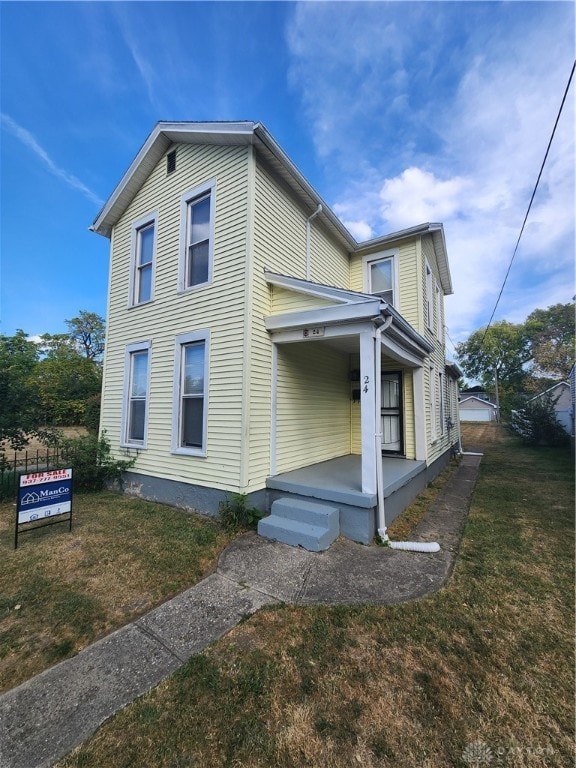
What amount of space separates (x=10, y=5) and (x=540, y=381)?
39.2 metres

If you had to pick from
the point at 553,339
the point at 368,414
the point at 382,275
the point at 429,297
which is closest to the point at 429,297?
the point at 429,297

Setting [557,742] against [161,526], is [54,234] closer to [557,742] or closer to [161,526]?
[161,526]

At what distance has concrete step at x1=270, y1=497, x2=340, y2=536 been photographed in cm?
452

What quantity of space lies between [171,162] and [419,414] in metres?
8.02

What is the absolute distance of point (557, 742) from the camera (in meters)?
1.81

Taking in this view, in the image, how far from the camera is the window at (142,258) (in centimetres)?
720

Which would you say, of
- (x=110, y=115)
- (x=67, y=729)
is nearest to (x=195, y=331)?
(x=67, y=729)

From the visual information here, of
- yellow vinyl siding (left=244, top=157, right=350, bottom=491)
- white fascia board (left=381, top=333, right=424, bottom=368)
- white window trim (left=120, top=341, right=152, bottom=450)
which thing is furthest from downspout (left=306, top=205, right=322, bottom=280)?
white window trim (left=120, top=341, right=152, bottom=450)

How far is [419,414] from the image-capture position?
25.2 feet

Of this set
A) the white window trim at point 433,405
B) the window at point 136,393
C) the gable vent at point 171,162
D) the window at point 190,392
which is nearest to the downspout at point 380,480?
the window at point 190,392

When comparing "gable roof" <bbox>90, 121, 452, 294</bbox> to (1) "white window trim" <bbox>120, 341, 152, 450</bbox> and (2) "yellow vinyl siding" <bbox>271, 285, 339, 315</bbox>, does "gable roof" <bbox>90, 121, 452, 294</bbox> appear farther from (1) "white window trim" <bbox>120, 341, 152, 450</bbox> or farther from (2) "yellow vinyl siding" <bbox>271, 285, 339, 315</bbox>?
(1) "white window trim" <bbox>120, 341, 152, 450</bbox>

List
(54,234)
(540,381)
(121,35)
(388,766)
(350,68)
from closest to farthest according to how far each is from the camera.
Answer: (388,766) → (121,35) → (350,68) → (54,234) → (540,381)

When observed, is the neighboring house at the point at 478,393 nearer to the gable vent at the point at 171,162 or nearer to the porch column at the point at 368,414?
the porch column at the point at 368,414

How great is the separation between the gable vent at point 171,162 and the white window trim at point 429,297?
21.9 ft
